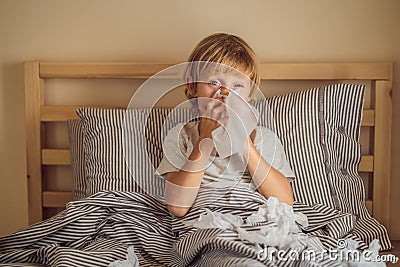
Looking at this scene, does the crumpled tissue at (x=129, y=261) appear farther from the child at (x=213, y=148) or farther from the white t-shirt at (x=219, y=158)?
the white t-shirt at (x=219, y=158)

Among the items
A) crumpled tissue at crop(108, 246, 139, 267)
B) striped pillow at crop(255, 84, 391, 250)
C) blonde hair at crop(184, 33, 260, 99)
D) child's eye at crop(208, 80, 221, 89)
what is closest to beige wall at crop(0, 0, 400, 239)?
striped pillow at crop(255, 84, 391, 250)

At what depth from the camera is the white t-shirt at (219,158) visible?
1.46 meters

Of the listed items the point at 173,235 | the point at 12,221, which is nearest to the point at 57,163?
the point at 12,221

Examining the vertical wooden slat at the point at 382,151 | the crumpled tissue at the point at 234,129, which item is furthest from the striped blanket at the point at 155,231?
the vertical wooden slat at the point at 382,151

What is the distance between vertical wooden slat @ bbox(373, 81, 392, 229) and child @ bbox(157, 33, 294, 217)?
395mm

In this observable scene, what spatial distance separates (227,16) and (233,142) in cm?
57

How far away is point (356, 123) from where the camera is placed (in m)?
1.68

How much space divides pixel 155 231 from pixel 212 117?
30 centimetres

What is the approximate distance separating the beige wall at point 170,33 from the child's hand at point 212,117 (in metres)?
0.48

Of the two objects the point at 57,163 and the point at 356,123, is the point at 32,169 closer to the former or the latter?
the point at 57,163

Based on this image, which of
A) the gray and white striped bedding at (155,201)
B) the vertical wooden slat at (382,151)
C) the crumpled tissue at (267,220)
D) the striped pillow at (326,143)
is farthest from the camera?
the vertical wooden slat at (382,151)

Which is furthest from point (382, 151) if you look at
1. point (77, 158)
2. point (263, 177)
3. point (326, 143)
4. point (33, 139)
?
point (33, 139)

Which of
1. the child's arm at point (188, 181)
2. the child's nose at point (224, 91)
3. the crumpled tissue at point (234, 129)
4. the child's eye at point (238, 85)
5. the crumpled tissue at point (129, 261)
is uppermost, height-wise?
the child's eye at point (238, 85)

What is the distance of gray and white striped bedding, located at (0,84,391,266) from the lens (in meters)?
1.38
